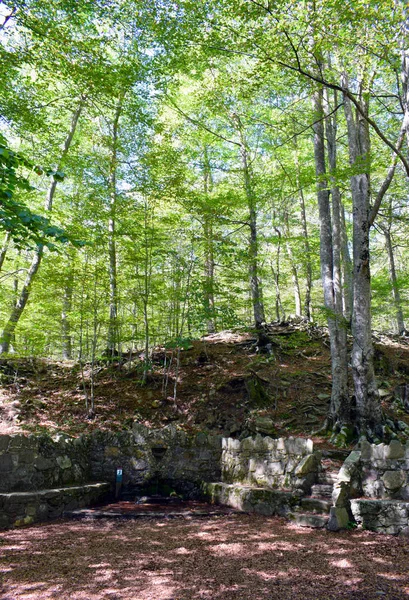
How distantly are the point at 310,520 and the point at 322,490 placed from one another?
81cm

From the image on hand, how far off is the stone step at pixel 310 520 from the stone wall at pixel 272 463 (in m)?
0.58

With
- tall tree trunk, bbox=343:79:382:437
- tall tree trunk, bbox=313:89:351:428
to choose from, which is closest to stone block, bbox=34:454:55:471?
tall tree trunk, bbox=313:89:351:428

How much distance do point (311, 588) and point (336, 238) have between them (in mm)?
9111

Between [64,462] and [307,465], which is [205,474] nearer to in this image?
[307,465]

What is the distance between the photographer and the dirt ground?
344 cm

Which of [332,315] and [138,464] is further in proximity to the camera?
[332,315]

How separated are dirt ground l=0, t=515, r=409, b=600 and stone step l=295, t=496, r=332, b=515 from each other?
1.47 feet

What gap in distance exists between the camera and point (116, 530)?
5625 millimetres

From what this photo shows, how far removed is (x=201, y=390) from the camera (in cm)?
1059

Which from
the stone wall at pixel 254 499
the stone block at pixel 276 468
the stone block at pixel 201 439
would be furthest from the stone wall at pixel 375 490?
the stone block at pixel 201 439

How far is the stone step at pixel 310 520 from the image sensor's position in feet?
17.5

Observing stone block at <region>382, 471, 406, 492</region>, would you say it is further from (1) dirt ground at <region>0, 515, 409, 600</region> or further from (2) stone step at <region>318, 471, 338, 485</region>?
(2) stone step at <region>318, 471, 338, 485</region>

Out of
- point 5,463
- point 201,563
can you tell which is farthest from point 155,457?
point 201,563

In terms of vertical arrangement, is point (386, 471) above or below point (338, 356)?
below
